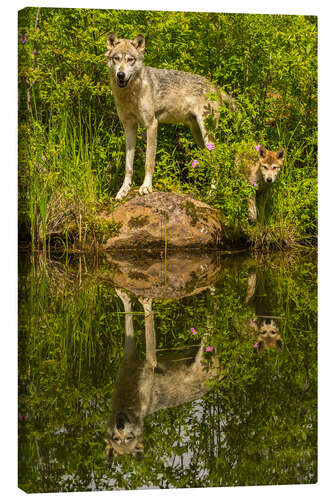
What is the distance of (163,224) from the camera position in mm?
7148

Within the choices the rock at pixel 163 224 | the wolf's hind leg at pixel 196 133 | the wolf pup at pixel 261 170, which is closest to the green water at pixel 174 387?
the rock at pixel 163 224

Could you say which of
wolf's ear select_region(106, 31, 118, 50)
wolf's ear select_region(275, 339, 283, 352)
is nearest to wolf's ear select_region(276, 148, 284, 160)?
wolf's ear select_region(106, 31, 118, 50)

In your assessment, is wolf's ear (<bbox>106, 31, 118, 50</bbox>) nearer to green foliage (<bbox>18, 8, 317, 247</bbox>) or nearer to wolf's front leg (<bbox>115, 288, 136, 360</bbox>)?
green foliage (<bbox>18, 8, 317, 247</bbox>)

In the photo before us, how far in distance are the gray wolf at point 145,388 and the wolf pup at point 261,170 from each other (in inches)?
150

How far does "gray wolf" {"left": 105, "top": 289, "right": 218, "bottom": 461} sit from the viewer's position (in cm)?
249

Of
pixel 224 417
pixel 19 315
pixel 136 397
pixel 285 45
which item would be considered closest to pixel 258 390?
pixel 224 417

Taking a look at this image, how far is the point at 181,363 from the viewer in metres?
3.18

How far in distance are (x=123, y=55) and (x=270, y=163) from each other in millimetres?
1918

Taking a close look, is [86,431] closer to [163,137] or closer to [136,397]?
[136,397]

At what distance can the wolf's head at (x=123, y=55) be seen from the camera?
20.6 feet

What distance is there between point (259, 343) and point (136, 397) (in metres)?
1.07

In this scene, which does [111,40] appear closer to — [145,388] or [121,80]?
[121,80]

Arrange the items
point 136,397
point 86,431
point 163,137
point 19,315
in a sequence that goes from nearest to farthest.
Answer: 1. point 86,431
2. point 136,397
3. point 19,315
4. point 163,137

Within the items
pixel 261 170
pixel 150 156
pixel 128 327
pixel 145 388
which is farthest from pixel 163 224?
pixel 145 388
